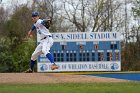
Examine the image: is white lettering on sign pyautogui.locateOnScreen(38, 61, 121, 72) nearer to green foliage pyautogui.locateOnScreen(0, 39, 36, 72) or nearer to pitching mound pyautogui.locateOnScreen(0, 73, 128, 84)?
green foliage pyautogui.locateOnScreen(0, 39, 36, 72)

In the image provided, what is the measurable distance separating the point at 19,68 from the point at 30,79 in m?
22.7

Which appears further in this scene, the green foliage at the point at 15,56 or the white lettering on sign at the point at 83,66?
the green foliage at the point at 15,56

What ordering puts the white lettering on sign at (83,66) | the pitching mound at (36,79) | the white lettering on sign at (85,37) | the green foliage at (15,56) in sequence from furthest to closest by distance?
the green foliage at (15,56) < the white lettering on sign at (85,37) < the white lettering on sign at (83,66) < the pitching mound at (36,79)

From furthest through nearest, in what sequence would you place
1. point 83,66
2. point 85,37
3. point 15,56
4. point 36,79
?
point 15,56, point 85,37, point 83,66, point 36,79

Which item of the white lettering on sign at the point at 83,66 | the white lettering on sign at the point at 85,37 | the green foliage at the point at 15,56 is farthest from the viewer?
the green foliage at the point at 15,56

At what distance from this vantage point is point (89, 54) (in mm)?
29266

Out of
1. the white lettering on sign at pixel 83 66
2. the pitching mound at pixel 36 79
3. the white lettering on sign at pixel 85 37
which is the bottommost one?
the white lettering on sign at pixel 83 66

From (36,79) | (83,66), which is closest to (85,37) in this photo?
(83,66)

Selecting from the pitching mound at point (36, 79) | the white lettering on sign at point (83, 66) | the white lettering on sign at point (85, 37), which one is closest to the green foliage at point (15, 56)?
the white lettering on sign at point (83, 66)

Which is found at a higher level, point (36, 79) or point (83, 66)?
point (36, 79)

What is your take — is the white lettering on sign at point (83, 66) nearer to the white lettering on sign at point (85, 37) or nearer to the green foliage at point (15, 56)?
the white lettering on sign at point (85, 37)

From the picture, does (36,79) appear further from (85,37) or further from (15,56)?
(15,56)
